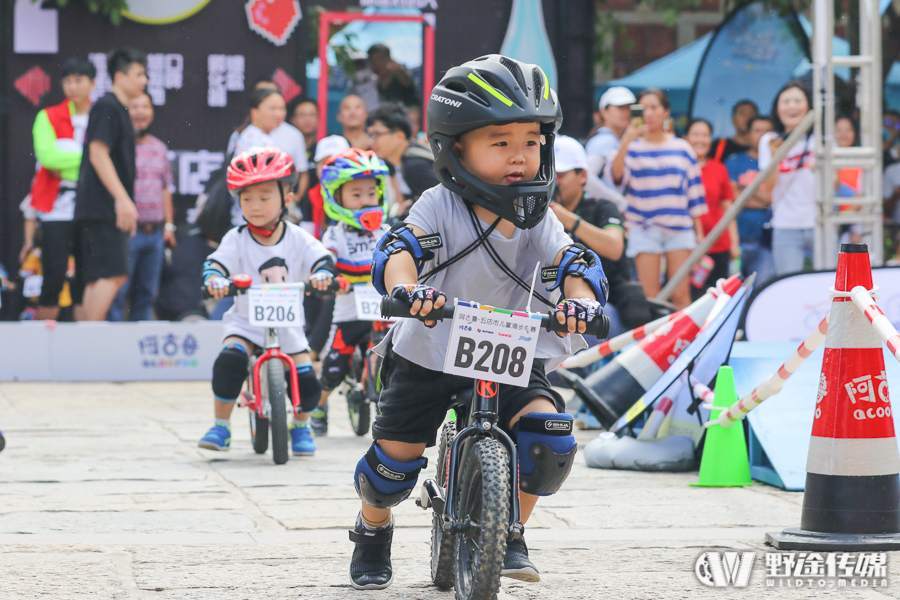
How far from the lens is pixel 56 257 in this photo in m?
10.8

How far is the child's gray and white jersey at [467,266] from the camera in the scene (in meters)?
3.63

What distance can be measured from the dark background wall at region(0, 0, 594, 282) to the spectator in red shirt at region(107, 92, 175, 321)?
177 millimetres

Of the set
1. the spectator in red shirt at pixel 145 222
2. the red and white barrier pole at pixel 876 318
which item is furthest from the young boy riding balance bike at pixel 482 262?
the spectator in red shirt at pixel 145 222

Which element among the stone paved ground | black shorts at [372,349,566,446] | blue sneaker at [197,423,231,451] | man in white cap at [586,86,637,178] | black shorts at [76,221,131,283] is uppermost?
man in white cap at [586,86,637,178]

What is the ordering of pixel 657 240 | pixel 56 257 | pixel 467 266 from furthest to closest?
1. pixel 56 257
2. pixel 657 240
3. pixel 467 266

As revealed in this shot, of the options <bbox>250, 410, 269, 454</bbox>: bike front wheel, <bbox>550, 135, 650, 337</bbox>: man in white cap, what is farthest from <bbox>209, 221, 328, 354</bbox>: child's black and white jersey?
<bbox>550, 135, 650, 337</bbox>: man in white cap

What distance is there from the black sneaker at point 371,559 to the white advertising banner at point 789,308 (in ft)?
12.0

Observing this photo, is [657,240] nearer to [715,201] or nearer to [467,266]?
[715,201]

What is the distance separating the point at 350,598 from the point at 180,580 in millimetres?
573

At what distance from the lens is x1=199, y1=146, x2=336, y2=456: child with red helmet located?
258 inches

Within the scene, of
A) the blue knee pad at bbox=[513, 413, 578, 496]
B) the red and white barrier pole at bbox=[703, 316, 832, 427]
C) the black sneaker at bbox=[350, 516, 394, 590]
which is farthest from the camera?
the red and white barrier pole at bbox=[703, 316, 832, 427]

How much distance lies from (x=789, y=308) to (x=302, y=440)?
2769mm

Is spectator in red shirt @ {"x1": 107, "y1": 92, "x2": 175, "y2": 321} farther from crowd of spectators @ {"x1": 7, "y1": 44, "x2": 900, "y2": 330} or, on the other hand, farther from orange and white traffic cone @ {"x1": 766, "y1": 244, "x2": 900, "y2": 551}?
orange and white traffic cone @ {"x1": 766, "y1": 244, "x2": 900, "y2": 551}

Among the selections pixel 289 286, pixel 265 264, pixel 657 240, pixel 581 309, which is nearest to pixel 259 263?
pixel 265 264
